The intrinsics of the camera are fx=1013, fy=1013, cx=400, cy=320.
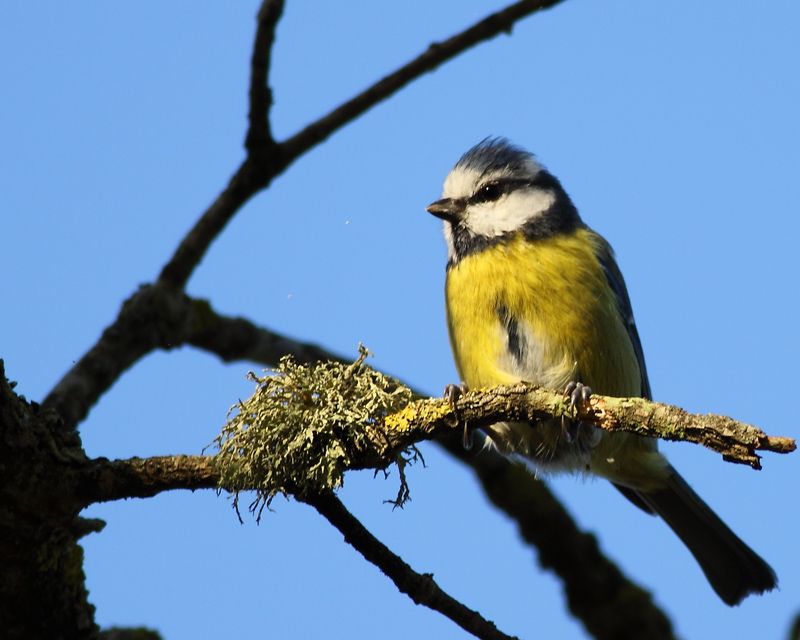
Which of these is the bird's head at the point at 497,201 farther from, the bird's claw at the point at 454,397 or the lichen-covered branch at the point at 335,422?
the lichen-covered branch at the point at 335,422

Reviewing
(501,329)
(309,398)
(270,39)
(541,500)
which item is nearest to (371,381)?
(309,398)

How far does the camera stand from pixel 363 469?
8.35 ft

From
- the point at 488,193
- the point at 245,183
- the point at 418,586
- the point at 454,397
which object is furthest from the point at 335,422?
the point at 488,193

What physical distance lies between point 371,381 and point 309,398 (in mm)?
171

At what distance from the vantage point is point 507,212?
4074mm

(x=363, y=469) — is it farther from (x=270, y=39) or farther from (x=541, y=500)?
(x=541, y=500)

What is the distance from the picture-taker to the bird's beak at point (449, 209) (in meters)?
4.13

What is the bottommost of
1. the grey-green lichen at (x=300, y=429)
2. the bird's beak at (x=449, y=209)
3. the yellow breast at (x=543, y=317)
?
the grey-green lichen at (x=300, y=429)

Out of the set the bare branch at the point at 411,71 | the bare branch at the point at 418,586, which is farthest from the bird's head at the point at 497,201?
the bare branch at the point at 418,586

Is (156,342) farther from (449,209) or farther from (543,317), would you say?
(543,317)

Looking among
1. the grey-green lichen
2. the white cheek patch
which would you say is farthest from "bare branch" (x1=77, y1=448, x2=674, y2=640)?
the grey-green lichen

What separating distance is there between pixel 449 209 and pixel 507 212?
0.79 ft

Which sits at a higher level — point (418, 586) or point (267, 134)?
point (267, 134)

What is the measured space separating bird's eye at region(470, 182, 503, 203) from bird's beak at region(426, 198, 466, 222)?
0.19 feet
